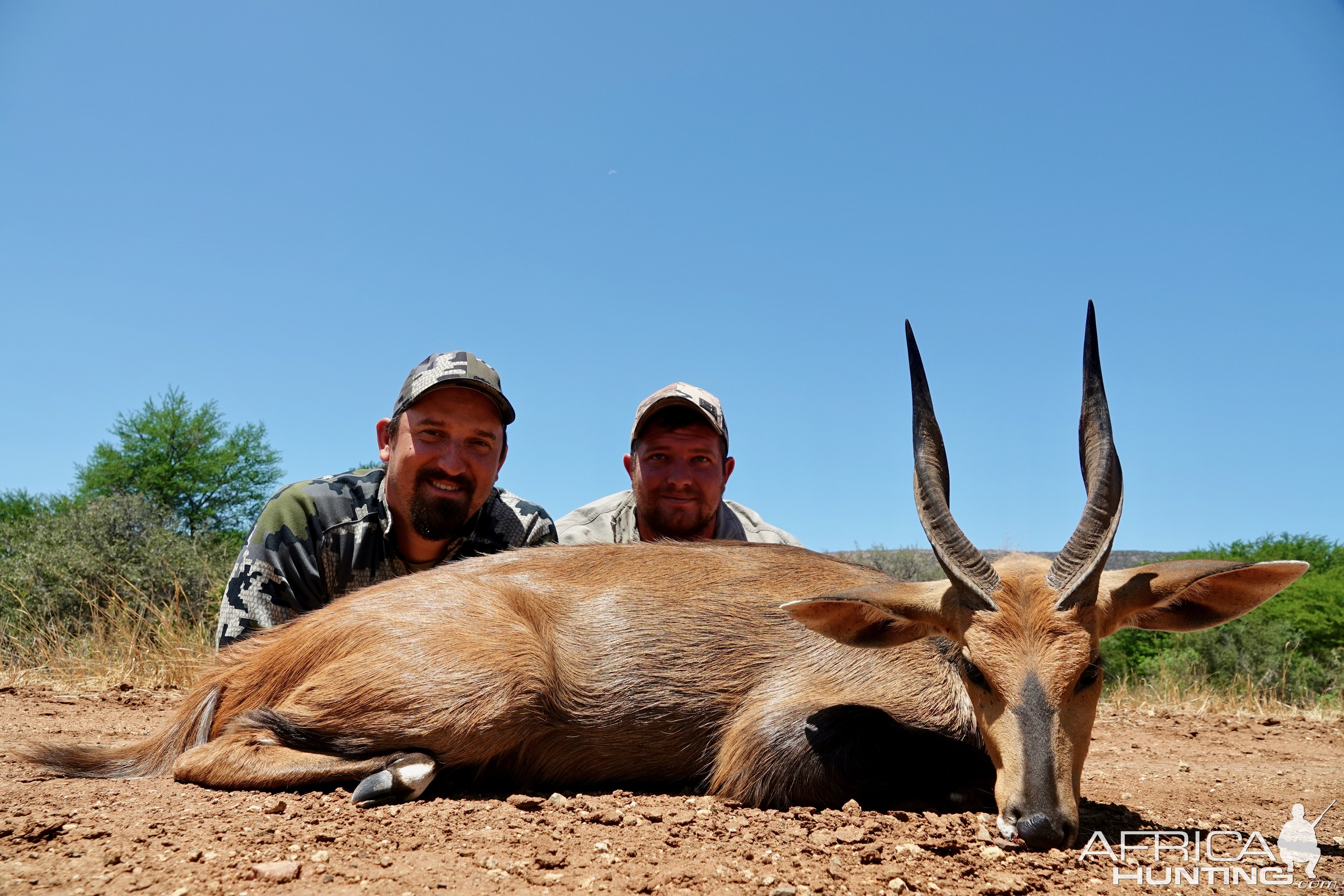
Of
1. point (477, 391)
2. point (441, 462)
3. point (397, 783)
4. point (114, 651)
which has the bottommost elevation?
point (397, 783)

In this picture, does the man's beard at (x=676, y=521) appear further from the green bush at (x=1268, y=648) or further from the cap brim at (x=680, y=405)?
the green bush at (x=1268, y=648)

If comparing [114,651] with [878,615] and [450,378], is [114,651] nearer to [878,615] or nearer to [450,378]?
[450,378]

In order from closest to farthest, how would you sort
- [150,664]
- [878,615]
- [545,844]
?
→ [545,844], [878,615], [150,664]

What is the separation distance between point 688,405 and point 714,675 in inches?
145

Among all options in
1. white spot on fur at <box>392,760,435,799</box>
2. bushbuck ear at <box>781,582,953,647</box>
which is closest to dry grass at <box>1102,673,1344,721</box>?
bushbuck ear at <box>781,582,953,647</box>

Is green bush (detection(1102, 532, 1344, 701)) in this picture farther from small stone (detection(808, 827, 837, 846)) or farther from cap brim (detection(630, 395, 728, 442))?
small stone (detection(808, 827, 837, 846))

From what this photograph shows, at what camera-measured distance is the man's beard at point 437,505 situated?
6.55 m

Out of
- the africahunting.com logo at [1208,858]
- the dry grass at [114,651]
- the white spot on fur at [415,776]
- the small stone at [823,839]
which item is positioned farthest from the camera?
the dry grass at [114,651]

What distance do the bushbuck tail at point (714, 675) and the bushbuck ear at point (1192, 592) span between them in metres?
0.01

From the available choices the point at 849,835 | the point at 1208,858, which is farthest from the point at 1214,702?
the point at 849,835

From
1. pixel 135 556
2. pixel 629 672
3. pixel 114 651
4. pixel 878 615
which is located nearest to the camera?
pixel 878 615

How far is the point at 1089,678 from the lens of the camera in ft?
12.2

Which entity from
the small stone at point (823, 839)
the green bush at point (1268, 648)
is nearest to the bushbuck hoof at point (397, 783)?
the small stone at point (823, 839)

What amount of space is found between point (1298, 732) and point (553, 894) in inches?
295
